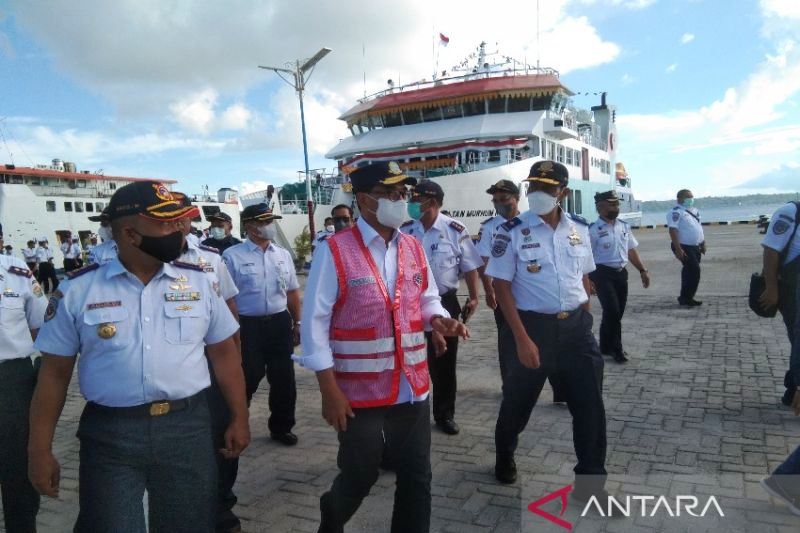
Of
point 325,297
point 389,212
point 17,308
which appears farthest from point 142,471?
point 389,212

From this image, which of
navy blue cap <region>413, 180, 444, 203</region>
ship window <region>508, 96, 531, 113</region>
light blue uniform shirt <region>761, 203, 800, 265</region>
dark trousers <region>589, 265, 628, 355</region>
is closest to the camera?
light blue uniform shirt <region>761, 203, 800, 265</region>

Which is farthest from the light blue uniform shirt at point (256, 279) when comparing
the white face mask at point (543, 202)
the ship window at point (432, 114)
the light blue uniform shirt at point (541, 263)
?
the ship window at point (432, 114)

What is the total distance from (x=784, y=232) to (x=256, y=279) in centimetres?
399

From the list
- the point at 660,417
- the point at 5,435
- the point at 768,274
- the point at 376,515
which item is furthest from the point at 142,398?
the point at 768,274

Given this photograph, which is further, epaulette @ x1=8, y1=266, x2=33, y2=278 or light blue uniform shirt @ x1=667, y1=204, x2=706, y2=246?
light blue uniform shirt @ x1=667, y1=204, x2=706, y2=246

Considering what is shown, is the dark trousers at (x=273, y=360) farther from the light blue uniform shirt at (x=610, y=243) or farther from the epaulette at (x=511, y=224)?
the light blue uniform shirt at (x=610, y=243)

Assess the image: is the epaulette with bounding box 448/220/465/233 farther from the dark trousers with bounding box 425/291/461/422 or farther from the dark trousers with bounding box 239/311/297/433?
the dark trousers with bounding box 239/311/297/433

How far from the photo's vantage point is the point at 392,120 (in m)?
24.6

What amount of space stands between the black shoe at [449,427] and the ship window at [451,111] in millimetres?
20097

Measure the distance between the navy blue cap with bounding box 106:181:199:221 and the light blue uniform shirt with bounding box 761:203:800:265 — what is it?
4.01 m

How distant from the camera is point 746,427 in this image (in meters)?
4.18

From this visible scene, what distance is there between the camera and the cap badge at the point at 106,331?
80.0 inches

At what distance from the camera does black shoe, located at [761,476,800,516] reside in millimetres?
2949

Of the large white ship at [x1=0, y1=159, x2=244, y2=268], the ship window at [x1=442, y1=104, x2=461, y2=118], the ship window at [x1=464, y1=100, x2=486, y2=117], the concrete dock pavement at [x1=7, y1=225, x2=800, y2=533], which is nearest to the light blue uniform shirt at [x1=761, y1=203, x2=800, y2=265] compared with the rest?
the concrete dock pavement at [x1=7, y1=225, x2=800, y2=533]
